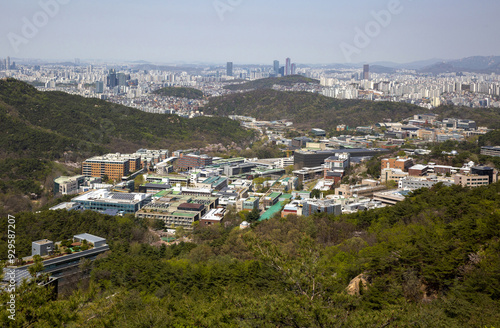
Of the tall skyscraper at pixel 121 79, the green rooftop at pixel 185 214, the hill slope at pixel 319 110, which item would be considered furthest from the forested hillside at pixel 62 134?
the tall skyscraper at pixel 121 79

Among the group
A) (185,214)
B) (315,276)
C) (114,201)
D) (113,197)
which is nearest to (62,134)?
(113,197)

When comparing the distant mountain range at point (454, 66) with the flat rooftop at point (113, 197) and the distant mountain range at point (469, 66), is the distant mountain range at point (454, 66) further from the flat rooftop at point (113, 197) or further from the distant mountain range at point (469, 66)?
the flat rooftop at point (113, 197)

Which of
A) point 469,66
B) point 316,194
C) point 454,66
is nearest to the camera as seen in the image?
point 316,194

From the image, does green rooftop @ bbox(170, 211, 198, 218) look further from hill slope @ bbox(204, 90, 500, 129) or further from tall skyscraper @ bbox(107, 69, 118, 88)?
tall skyscraper @ bbox(107, 69, 118, 88)

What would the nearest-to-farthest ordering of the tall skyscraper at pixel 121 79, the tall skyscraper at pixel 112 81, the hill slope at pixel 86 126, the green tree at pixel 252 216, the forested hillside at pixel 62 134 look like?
the green tree at pixel 252 216 → the forested hillside at pixel 62 134 → the hill slope at pixel 86 126 → the tall skyscraper at pixel 112 81 → the tall skyscraper at pixel 121 79

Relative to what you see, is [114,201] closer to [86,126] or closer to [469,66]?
[86,126]
